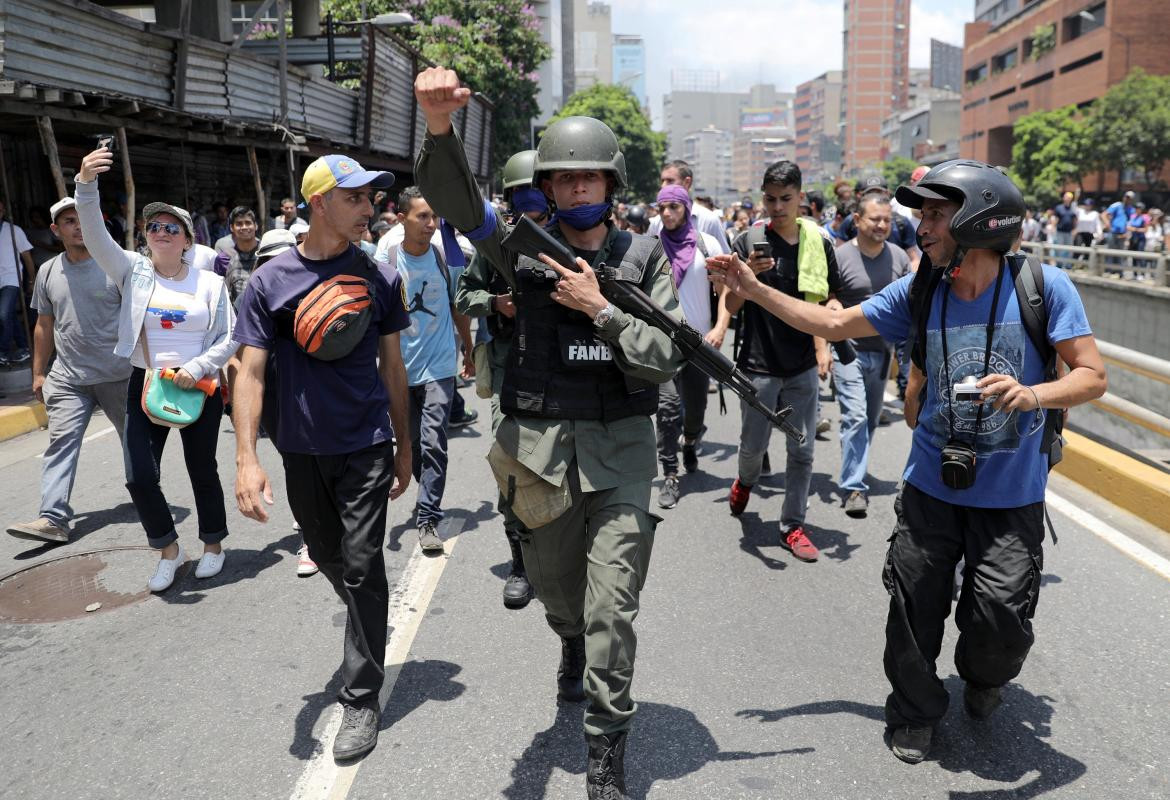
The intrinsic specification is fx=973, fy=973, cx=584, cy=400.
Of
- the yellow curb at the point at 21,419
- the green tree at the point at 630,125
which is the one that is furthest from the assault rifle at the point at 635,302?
the green tree at the point at 630,125

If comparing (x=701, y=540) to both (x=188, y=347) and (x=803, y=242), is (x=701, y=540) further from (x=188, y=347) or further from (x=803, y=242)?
(x=188, y=347)

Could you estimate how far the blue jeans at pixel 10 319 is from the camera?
9.97 m

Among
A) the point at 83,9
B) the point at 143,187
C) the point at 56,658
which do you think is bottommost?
the point at 56,658

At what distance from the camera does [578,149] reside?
10.4 ft

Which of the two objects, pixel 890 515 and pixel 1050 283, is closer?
pixel 1050 283

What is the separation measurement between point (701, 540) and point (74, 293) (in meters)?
3.89

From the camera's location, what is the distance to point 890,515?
6.16 m

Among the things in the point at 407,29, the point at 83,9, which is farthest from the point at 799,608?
the point at 407,29

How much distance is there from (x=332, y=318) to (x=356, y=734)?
4.70ft

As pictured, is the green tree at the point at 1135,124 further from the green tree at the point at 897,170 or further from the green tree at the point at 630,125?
the green tree at the point at 897,170

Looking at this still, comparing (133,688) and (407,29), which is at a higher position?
(407,29)

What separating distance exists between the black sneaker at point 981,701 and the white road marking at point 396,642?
7.01 ft

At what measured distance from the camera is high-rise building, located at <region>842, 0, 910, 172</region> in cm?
18112

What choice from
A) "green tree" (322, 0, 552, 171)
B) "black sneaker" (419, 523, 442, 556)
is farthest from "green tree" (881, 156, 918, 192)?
"black sneaker" (419, 523, 442, 556)
